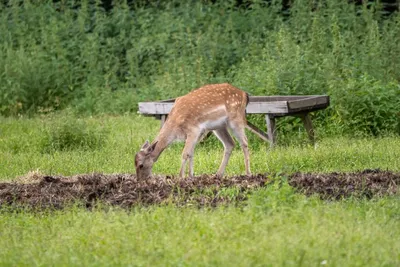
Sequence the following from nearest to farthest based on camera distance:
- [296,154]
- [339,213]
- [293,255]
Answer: [293,255] → [339,213] → [296,154]

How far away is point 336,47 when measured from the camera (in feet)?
61.7

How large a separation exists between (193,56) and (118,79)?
2.38m

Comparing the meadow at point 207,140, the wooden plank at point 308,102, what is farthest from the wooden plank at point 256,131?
the wooden plank at point 308,102

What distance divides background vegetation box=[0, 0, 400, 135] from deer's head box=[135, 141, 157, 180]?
4.95 metres

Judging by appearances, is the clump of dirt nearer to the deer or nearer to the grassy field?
the grassy field

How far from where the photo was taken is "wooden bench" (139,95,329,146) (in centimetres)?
1524

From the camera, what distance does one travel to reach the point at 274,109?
15344mm

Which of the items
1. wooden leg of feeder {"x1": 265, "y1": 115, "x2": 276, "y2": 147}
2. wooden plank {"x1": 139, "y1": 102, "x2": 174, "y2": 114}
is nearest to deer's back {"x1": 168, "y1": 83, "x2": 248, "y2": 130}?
wooden leg of feeder {"x1": 265, "y1": 115, "x2": 276, "y2": 147}

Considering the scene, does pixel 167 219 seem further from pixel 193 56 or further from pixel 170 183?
pixel 193 56

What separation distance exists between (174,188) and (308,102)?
451 cm

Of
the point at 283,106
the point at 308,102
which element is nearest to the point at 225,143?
the point at 283,106

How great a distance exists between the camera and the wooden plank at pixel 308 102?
50.1 feet

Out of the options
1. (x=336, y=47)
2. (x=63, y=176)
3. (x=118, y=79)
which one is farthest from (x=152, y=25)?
(x=63, y=176)

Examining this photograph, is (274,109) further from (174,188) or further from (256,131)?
(174,188)
